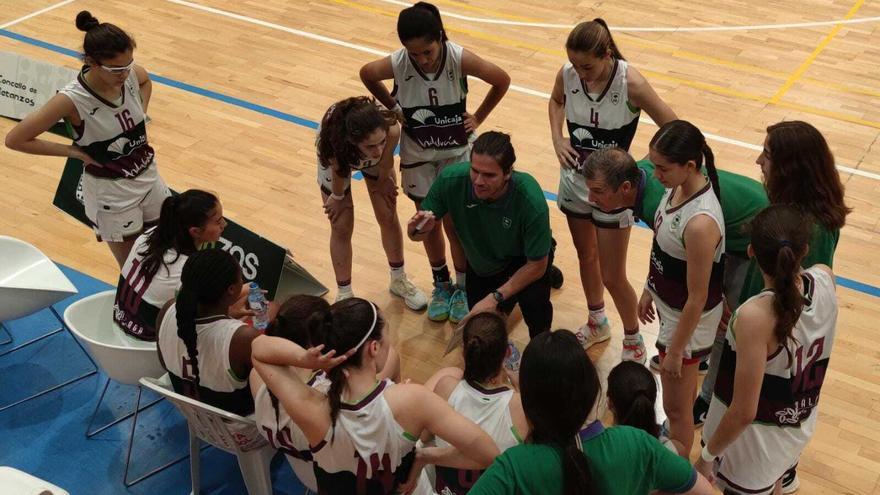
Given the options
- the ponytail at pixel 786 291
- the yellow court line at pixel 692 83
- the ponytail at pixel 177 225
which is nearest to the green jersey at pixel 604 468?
the ponytail at pixel 786 291

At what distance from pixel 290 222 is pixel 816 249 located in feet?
12.9

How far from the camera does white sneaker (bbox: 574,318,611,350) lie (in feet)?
16.6

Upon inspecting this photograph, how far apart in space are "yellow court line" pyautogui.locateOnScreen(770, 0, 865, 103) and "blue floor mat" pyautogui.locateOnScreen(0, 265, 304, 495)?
216 inches

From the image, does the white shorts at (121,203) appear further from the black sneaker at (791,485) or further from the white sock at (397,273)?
the black sneaker at (791,485)

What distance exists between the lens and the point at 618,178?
12.2ft

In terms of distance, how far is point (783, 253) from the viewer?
2.84 m

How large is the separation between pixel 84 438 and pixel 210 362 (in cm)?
149

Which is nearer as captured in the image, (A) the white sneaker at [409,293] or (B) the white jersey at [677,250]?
(B) the white jersey at [677,250]

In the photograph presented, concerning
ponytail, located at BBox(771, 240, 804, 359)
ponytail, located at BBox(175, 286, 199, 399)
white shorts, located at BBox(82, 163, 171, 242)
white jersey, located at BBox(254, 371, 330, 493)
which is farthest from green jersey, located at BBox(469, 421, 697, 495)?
white shorts, located at BBox(82, 163, 171, 242)

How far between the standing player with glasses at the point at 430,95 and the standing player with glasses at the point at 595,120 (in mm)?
503

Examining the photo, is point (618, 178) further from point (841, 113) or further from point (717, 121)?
point (841, 113)

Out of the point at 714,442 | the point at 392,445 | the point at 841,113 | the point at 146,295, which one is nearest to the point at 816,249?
the point at 714,442

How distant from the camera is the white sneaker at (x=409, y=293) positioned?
18.0ft

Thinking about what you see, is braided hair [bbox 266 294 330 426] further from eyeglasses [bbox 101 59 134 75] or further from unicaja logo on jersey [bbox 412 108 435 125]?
eyeglasses [bbox 101 59 134 75]
